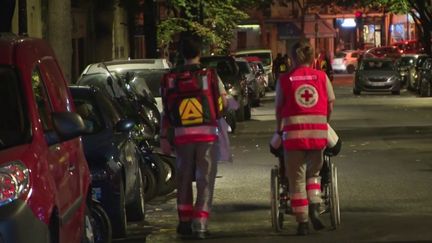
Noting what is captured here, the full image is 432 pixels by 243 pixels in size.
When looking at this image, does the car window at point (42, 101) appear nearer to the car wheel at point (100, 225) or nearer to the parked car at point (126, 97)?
the car wheel at point (100, 225)

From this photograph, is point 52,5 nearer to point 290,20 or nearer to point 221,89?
point 221,89

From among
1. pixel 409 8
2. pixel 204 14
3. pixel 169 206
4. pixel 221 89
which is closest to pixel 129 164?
pixel 221 89

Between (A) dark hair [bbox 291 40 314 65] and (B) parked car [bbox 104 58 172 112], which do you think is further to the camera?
(B) parked car [bbox 104 58 172 112]

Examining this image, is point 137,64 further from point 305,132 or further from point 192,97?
point 305,132

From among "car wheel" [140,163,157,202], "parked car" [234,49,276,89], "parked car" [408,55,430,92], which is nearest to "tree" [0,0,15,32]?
"car wheel" [140,163,157,202]

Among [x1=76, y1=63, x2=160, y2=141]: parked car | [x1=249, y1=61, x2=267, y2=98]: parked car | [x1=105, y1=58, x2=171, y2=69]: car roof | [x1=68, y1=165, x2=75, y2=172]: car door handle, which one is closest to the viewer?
[x1=68, y1=165, x2=75, y2=172]: car door handle

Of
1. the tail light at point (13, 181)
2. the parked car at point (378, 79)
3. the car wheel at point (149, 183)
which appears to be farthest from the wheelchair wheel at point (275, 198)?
the parked car at point (378, 79)

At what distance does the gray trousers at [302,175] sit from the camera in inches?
422

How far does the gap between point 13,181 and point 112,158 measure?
439cm

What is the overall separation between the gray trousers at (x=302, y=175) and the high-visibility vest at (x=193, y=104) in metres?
0.79

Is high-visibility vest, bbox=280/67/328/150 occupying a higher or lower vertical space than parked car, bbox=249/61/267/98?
higher

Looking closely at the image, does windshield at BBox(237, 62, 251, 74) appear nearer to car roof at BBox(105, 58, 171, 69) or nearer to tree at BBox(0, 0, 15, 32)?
car roof at BBox(105, 58, 171, 69)

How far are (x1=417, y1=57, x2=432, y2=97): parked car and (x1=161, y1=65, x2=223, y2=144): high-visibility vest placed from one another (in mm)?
30216

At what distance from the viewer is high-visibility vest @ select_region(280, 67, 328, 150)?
35.0 feet
